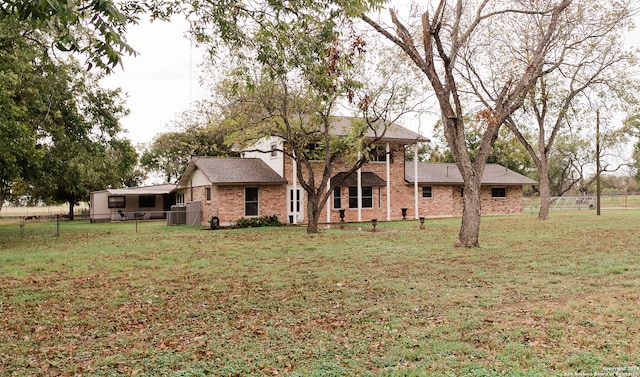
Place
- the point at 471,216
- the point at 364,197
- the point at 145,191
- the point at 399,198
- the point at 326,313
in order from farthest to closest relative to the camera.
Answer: the point at 145,191, the point at 399,198, the point at 364,197, the point at 471,216, the point at 326,313

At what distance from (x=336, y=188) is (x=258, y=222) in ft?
17.3

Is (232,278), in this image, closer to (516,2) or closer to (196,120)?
(516,2)

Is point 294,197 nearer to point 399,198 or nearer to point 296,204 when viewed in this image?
point 296,204

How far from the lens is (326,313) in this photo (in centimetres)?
660

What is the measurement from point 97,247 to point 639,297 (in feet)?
48.5

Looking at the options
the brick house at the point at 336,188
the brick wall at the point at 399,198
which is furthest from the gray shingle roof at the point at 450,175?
the brick wall at the point at 399,198

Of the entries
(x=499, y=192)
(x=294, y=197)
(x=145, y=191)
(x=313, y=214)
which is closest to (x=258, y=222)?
(x=294, y=197)

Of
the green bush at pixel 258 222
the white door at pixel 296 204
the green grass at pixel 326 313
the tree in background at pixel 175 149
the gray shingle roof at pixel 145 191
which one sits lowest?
the green grass at pixel 326 313

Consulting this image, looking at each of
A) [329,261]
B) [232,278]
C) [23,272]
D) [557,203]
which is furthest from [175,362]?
[557,203]

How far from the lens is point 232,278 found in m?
9.57

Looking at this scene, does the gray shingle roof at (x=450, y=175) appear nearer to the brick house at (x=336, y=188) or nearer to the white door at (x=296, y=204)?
the brick house at (x=336, y=188)

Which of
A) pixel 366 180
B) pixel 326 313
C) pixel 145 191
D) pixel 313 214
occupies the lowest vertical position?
pixel 326 313

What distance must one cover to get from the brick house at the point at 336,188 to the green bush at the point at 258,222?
577 mm

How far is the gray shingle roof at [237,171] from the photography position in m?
24.7
